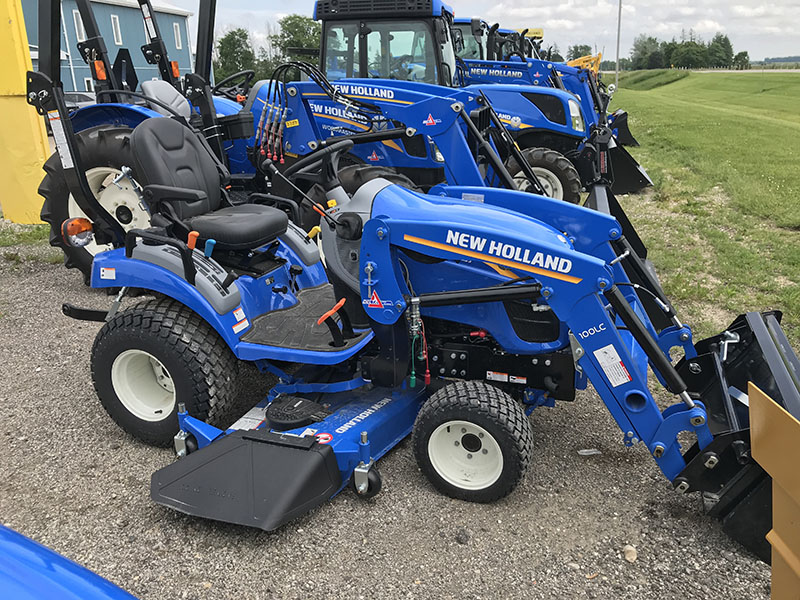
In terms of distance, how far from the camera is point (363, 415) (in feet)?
10.8

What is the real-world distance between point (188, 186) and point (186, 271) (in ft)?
2.38

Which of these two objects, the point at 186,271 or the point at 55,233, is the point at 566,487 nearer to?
the point at 186,271

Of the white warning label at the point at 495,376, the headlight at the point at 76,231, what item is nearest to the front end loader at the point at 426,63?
the headlight at the point at 76,231

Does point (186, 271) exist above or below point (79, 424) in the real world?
above

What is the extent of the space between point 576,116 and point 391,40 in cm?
263

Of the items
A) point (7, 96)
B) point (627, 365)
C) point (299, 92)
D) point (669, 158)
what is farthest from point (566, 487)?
point (669, 158)

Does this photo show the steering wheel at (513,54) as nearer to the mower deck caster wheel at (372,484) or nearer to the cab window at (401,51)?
the cab window at (401,51)

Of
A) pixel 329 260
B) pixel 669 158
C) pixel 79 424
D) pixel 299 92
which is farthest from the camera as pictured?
pixel 669 158

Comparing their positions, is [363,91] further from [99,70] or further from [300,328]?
[300,328]

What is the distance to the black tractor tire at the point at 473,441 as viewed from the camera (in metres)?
2.95

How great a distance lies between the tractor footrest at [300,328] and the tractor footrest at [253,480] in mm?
529

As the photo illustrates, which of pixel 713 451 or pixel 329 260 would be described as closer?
pixel 713 451

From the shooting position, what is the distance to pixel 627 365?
282cm

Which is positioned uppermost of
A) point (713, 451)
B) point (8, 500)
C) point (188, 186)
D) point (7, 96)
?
point (7, 96)
